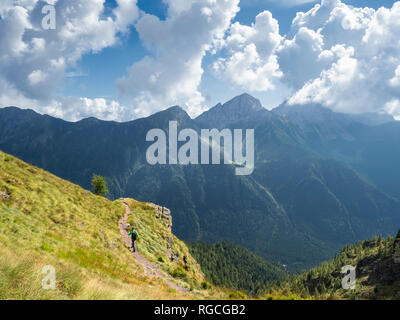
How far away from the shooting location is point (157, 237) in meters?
52.8

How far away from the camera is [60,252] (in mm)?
17531

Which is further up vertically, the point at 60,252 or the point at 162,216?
the point at 162,216

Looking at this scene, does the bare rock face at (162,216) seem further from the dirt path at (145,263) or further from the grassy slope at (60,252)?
the grassy slope at (60,252)

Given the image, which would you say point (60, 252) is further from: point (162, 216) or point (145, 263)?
point (162, 216)

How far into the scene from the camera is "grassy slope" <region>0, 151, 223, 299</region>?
30.8ft

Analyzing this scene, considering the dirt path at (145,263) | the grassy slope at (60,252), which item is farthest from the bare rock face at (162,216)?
the grassy slope at (60,252)

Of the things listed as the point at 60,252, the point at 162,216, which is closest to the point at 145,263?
the point at 60,252
